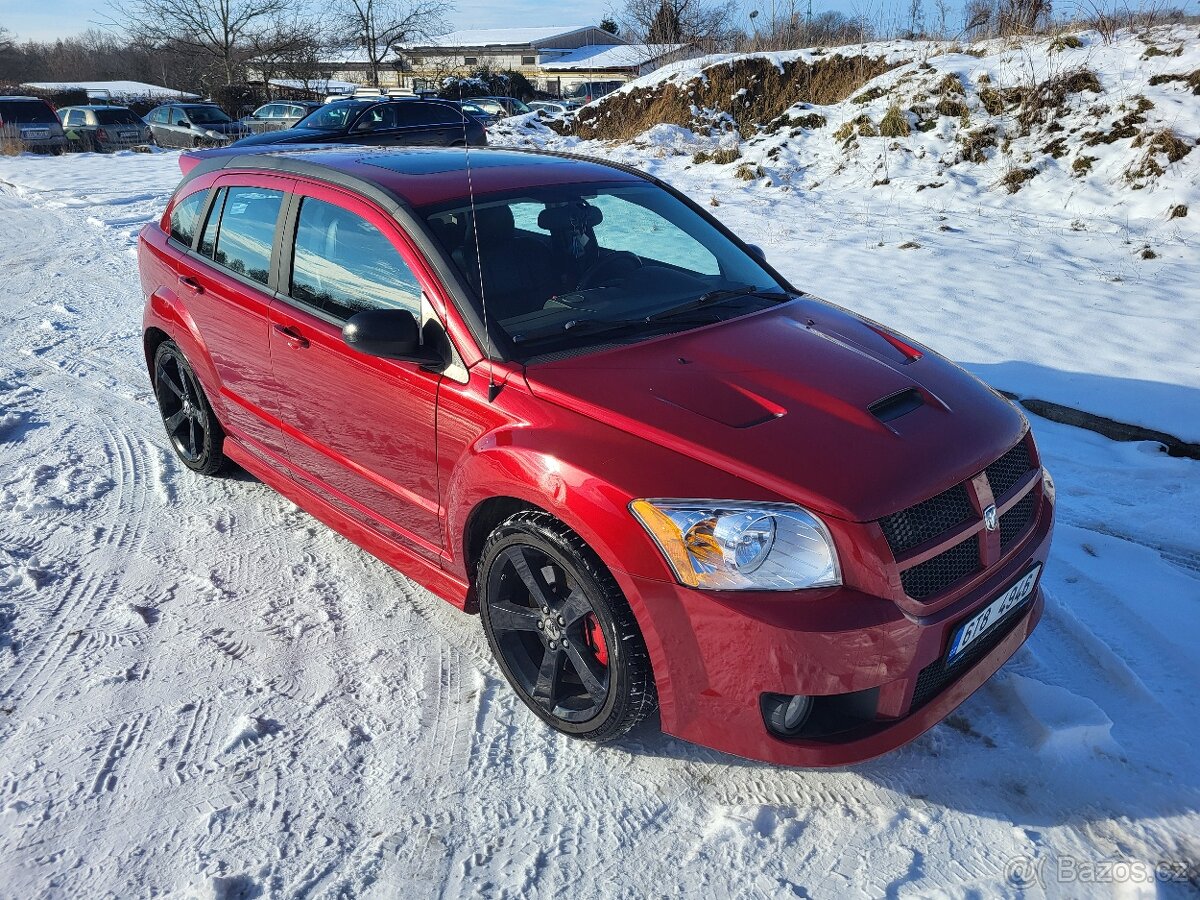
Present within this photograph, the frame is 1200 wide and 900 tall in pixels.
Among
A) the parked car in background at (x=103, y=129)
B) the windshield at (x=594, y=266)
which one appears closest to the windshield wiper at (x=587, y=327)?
the windshield at (x=594, y=266)

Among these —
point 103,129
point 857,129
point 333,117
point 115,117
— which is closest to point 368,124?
point 333,117

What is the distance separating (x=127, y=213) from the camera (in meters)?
12.2

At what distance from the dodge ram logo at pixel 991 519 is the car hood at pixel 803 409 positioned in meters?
0.12

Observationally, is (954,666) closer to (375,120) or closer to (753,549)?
(753,549)

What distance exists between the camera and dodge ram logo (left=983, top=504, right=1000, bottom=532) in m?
2.52

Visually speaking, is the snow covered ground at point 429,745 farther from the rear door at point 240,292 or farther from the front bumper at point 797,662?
the rear door at point 240,292

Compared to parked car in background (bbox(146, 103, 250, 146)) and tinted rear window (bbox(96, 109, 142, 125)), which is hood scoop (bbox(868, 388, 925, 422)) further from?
tinted rear window (bbox(96, 109, 142, 125))

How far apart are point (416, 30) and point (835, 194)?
Answer: 33640mm

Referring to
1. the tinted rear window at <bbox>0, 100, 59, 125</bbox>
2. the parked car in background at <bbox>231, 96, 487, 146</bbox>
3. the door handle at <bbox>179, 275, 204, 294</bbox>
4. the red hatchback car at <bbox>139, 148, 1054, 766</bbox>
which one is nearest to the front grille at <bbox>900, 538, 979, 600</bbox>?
the red hatchback car at <bbox>139, 148, 1054, 766</bbox>

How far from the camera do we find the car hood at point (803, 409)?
236cm

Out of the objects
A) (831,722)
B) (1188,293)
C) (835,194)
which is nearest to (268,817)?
(831,722)

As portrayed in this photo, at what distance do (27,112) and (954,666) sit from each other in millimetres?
26585

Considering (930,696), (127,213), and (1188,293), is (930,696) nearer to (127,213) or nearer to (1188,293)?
(1188,293)

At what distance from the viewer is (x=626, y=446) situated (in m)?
2.46
